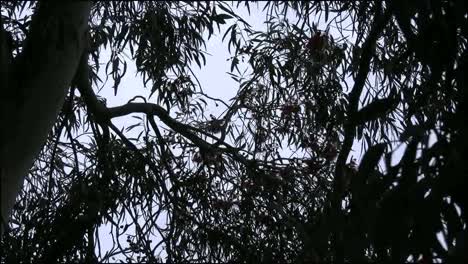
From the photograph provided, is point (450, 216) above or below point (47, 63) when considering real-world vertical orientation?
below

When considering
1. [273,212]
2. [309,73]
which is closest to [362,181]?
[273,212]

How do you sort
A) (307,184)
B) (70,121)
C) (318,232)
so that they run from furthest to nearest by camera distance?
(70,121) → (307,184) → (318,232)

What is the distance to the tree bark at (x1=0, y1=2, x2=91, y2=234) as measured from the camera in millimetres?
1721

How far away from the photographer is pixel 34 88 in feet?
5.77

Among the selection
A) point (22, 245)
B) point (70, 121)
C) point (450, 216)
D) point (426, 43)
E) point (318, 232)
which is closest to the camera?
point (450, 216)

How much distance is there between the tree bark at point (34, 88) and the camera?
1721mm

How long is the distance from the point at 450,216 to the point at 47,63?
92cm

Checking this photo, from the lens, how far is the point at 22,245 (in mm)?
2969

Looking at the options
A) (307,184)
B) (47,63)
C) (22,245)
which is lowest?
(47,63)

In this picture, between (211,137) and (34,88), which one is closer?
(34,88)

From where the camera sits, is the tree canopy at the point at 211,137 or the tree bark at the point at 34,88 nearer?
the tree bark at the point at 34,88

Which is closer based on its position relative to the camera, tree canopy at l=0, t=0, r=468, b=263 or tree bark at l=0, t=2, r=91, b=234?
tree bark at l=0, t=2, r=91, b=234

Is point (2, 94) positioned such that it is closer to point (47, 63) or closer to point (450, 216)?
point (47, 63)

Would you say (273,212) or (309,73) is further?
(309,73)
